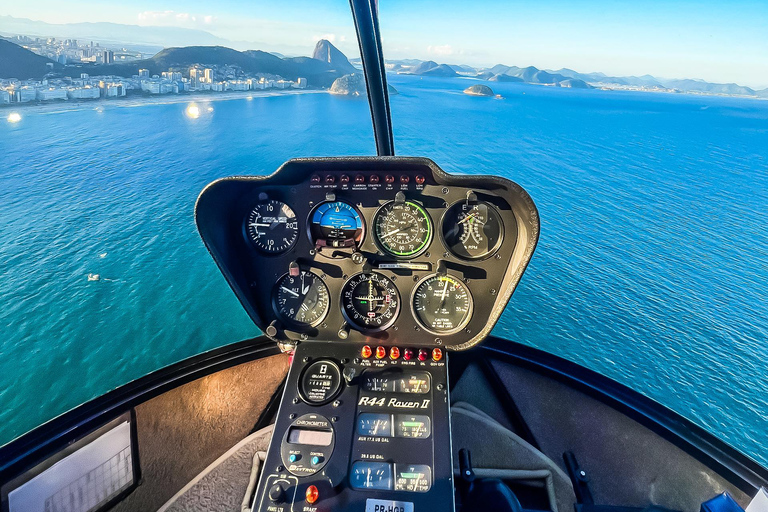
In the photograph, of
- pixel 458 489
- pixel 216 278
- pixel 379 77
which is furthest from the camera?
pixel 216 278

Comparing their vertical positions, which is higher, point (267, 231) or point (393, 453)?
point (267, 231)

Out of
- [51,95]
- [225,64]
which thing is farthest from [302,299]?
[225,64]

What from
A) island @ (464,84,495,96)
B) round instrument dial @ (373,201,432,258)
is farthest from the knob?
island @ (464,84,495,96)

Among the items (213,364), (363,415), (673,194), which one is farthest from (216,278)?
(673,194)

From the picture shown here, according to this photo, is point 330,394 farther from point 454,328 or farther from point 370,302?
point 454,328

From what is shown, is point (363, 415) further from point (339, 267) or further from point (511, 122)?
point (511, 122)
